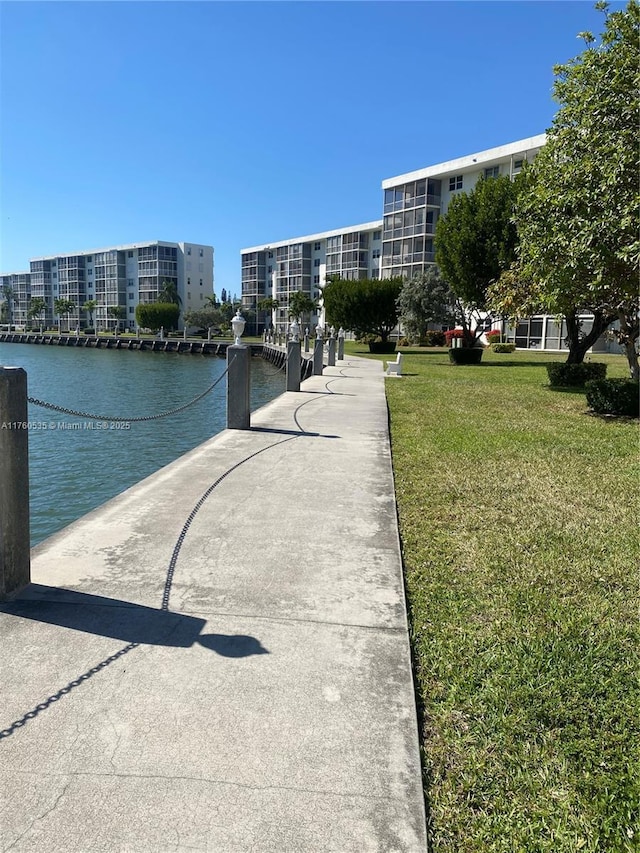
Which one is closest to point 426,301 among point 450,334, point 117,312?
point 450,334

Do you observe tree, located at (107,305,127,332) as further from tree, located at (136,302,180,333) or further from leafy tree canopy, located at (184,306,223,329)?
leafy tree canopy, located at (184,306,223,329)

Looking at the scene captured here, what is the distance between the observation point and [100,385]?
3114 centimetres

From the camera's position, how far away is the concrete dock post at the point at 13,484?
3.65 metres

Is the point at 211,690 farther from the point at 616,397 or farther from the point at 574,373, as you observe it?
the point at 574,373

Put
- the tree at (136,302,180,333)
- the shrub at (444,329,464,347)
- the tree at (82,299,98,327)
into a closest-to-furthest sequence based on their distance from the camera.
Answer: the shrub at (444,329,464,347) → the tree at (136,302,180,333) → the tree at (82,299,98,327)

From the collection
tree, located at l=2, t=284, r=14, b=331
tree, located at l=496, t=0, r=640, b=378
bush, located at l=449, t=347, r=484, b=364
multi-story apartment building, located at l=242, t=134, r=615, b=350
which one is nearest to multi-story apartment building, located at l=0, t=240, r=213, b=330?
tree, located at l=2, t=284, r=14, b=331

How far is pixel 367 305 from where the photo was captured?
47031 millimetres

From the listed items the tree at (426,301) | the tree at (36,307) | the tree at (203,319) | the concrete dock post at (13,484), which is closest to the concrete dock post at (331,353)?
the tree at (426,301)

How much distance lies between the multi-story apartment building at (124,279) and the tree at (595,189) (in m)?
104

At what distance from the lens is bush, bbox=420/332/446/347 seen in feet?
166

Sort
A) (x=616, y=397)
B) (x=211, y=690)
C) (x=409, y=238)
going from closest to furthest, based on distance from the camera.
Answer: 1. (x=211, y=690)
2. (x=616, y=397)
3. (x=409, y=238)

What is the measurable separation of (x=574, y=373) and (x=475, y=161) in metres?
44.9

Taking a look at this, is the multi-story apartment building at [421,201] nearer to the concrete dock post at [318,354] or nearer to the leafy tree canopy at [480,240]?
the leafy tree canopy at [480,240]

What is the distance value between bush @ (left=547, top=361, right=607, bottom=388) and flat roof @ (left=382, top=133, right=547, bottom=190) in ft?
118
